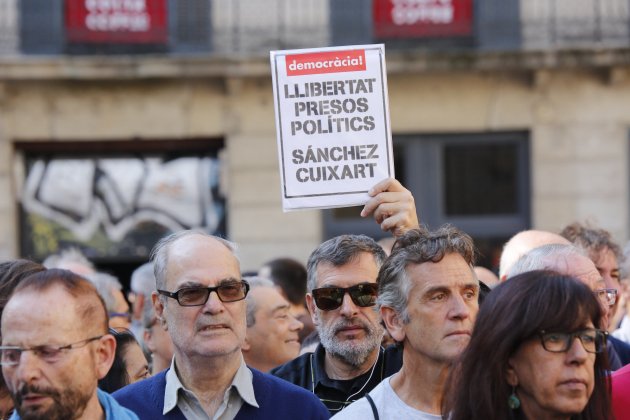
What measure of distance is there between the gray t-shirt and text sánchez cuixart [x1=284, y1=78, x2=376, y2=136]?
1.33m

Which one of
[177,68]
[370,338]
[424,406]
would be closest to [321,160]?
[370,338]

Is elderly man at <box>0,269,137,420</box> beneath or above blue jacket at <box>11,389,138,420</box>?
above

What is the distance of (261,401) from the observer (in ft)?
15.6

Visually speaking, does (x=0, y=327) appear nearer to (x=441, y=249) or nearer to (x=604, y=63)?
(x=441, y=249)

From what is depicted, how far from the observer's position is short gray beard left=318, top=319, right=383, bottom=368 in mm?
5566

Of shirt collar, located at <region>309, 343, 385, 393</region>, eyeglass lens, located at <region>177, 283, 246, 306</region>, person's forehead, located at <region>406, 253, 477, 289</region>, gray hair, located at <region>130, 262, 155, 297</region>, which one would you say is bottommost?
gray hair, located at <region>130, 262, 155, 297</region>

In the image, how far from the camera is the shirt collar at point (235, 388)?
15.4ft

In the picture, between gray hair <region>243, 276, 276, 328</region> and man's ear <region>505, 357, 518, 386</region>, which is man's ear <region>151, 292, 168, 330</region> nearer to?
man's ear <region>505, 357, 518, 386</region>

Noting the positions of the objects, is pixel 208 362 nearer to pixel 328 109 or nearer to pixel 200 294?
pixel 200 294

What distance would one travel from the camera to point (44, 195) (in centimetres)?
1547

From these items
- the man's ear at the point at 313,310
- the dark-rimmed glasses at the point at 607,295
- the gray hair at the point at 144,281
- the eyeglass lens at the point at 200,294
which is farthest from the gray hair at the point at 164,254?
the gray hair at the point at 144,281

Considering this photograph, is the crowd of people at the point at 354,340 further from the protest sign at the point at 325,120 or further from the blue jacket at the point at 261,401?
the protest sign at the point at 325,120

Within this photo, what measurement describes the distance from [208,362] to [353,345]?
1008 mm

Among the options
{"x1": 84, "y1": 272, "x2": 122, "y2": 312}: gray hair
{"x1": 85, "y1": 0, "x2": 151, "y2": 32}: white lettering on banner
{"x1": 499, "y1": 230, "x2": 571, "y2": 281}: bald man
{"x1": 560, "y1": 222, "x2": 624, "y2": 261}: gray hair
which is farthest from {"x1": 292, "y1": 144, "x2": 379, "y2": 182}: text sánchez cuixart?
{"x1": 85, "y1": 0, "x2": 151, "y2": 32}: white lettering on banner
